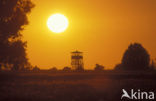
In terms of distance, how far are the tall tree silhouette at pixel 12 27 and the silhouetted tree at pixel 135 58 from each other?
34.8 m

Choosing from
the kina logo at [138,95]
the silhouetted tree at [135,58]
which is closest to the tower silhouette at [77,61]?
the silhouetted tree at [135,58]

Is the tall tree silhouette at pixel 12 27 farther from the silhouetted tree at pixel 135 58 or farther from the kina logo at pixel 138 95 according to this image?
the silhouetted tree at pixel 135 58

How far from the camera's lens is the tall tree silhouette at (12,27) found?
51.6m

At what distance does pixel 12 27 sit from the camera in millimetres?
52094

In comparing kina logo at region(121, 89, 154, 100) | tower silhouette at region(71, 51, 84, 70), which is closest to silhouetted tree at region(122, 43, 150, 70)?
tower silhouette at region(71, 51, 84, 70)

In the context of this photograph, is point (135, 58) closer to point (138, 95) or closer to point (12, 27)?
point (12, 27)

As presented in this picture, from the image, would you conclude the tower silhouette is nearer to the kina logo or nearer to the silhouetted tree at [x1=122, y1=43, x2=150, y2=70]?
the silhouetted tree at [x1=122, y1=43, x2=150, y2=70]

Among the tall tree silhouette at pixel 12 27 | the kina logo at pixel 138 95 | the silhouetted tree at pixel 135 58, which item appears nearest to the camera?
the kina logo at pixel 138 95

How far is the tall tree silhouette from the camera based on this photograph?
5162cm

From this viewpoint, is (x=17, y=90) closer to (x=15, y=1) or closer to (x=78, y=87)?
(x=78, y=87)

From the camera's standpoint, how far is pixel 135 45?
95.4 metres

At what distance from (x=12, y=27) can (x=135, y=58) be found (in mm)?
41367

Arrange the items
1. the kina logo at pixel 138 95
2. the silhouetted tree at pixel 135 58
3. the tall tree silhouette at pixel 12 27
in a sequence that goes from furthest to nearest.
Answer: the silhouetted tree at pixel 135 58 < the tall tree silhouette at pixel 12 27 < the kina logo at pixel 138 95

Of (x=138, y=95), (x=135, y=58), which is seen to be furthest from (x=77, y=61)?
(x=138, y=95)
